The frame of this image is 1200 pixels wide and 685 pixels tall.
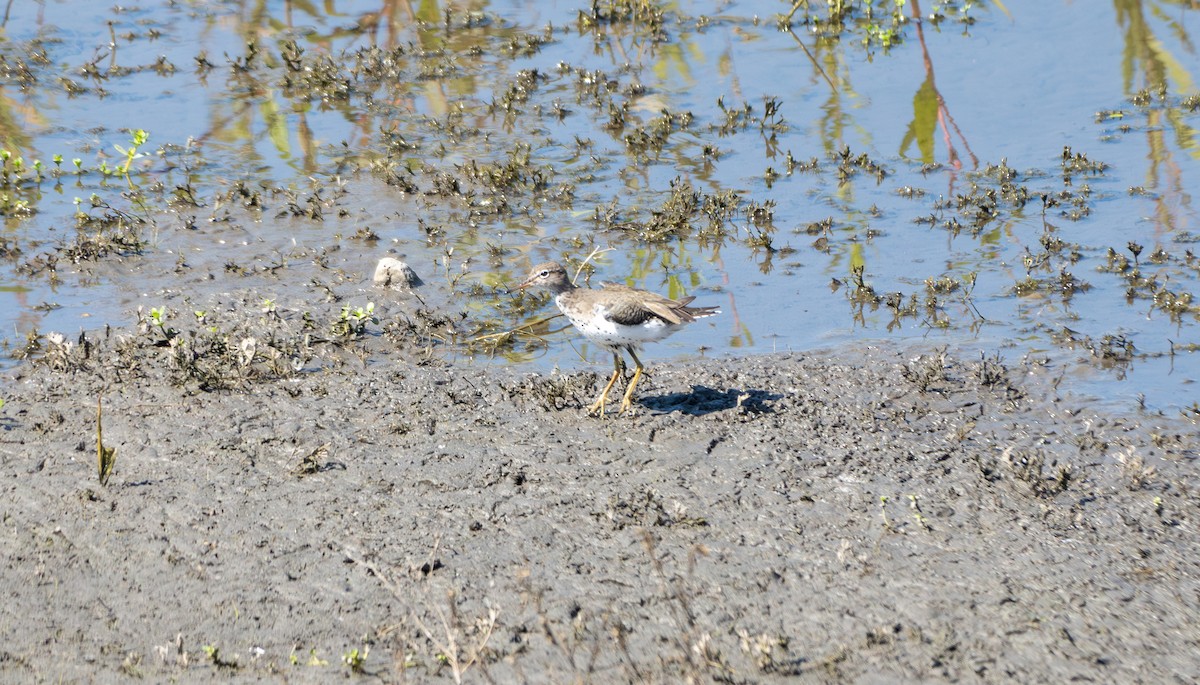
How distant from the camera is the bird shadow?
26.0 ft

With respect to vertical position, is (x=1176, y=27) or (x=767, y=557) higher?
(x=1176, y=27)

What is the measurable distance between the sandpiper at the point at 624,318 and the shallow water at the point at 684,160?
3.11 feet

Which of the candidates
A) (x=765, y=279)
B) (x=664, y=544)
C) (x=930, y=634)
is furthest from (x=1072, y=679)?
(x=765, y=279)

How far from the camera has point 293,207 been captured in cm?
1094

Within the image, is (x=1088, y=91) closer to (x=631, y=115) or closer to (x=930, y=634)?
(x=631, y=115)

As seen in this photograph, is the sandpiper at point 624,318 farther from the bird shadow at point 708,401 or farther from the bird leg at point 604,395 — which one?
the bird shadow at point 708,401

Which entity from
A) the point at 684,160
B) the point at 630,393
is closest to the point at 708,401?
the point at 630,393

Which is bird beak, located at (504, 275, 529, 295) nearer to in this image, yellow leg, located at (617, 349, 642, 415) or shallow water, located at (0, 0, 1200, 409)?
shallow water, located at (0, 0, 1200, 409)

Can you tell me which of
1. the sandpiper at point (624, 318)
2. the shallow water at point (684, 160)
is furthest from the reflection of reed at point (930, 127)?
the sandpiper at point (624, 318)

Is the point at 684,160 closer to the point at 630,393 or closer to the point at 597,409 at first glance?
the point at 630,393

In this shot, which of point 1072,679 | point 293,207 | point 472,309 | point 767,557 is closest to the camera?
point 1072,679

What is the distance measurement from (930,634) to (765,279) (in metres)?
4.86

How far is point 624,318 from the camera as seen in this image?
307 inches

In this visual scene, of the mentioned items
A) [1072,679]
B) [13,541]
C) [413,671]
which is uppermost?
[1072,679]
